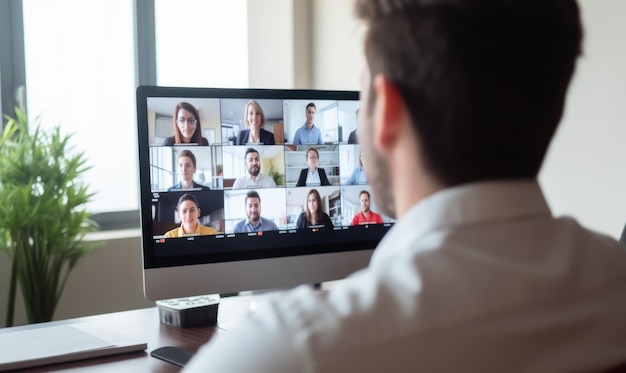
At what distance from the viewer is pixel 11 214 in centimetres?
279

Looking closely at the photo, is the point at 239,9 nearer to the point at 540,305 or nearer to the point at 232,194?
the point at 232,194

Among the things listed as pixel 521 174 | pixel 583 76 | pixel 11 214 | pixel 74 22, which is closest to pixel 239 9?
pixel 74 22

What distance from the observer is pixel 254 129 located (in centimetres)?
167

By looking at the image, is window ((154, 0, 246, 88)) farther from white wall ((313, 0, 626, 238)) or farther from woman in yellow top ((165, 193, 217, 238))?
woman in yellow top ((165, 193, 217, 238))

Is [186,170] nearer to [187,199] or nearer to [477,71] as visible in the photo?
[187,199]

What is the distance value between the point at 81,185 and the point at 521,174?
2.58m

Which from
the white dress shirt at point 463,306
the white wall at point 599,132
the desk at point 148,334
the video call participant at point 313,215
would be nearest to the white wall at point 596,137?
the white wall at point 599,132

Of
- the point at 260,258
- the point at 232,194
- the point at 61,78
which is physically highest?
the point at 61,78

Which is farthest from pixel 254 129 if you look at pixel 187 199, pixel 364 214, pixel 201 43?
pixel 201 43

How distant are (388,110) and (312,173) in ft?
3.43

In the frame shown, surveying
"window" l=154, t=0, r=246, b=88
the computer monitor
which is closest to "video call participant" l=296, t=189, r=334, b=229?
the computer monitor

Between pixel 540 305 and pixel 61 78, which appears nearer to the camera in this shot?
pixel 540 305

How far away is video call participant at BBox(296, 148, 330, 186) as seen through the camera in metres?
1.72

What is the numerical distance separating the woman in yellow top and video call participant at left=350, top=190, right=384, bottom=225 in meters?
0.37
